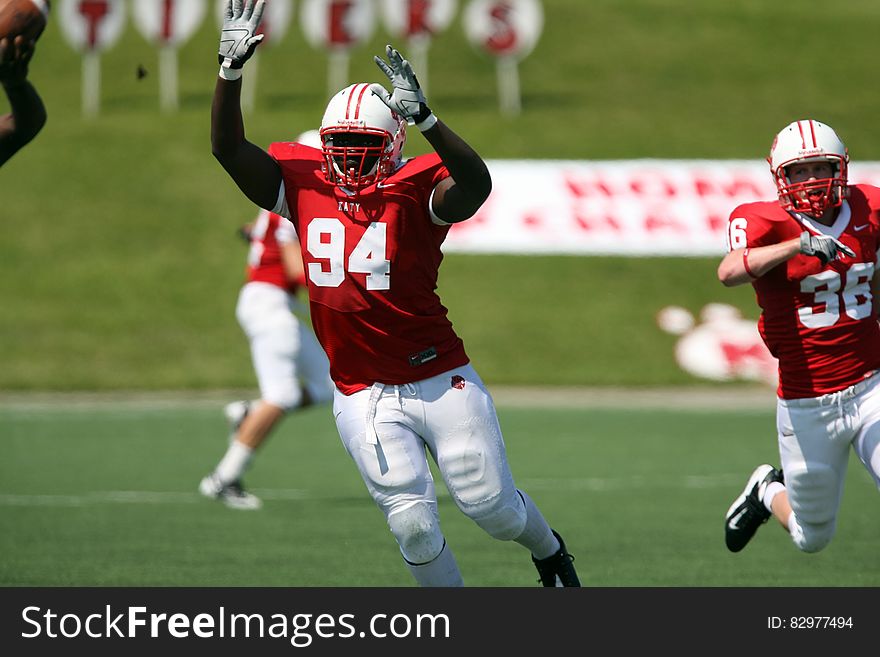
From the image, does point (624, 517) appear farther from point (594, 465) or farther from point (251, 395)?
point (251, 395)

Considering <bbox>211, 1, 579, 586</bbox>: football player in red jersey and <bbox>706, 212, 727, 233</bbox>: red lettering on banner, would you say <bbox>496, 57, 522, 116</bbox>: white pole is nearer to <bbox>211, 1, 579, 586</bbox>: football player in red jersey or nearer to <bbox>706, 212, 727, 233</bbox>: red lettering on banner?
<bbox>706, 212, 727, 233</bbox>: red lettering on banner

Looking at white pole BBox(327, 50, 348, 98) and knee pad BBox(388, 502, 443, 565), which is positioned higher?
white pole BBox(327, 50, 348, 98)

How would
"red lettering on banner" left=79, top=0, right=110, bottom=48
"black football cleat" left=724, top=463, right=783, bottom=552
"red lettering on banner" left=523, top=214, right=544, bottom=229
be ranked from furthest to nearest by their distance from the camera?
"red lettering on banner" left=79, top=0, right=110, bottom=48 < "red lettering on banner" left=523, top=214, right=544, bottom=229 < "black football cleat" left=724, top=463, right=783, bottom=552

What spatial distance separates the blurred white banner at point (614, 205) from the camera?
16.6 meters

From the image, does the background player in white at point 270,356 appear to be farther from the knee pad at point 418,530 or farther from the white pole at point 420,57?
the white pole at point 420,57

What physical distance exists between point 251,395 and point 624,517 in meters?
7.55

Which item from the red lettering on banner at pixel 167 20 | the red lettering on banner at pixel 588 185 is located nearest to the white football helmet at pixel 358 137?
the red lettering on banner at pixel 588 185

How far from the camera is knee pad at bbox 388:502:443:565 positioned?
16.9 ft

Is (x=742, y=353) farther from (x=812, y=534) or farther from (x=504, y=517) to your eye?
(x=504, y=517)

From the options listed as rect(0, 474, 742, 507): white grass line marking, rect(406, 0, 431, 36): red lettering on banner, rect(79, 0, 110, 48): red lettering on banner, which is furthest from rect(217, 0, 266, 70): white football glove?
rect(406, 0, 431, 36): red lettering on banner

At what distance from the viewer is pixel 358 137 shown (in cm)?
512

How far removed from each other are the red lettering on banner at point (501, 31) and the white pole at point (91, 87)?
6.61m

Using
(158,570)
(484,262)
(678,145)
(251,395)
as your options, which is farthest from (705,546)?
(678,145)

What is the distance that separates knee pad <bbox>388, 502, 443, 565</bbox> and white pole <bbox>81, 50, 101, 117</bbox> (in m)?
18.8
